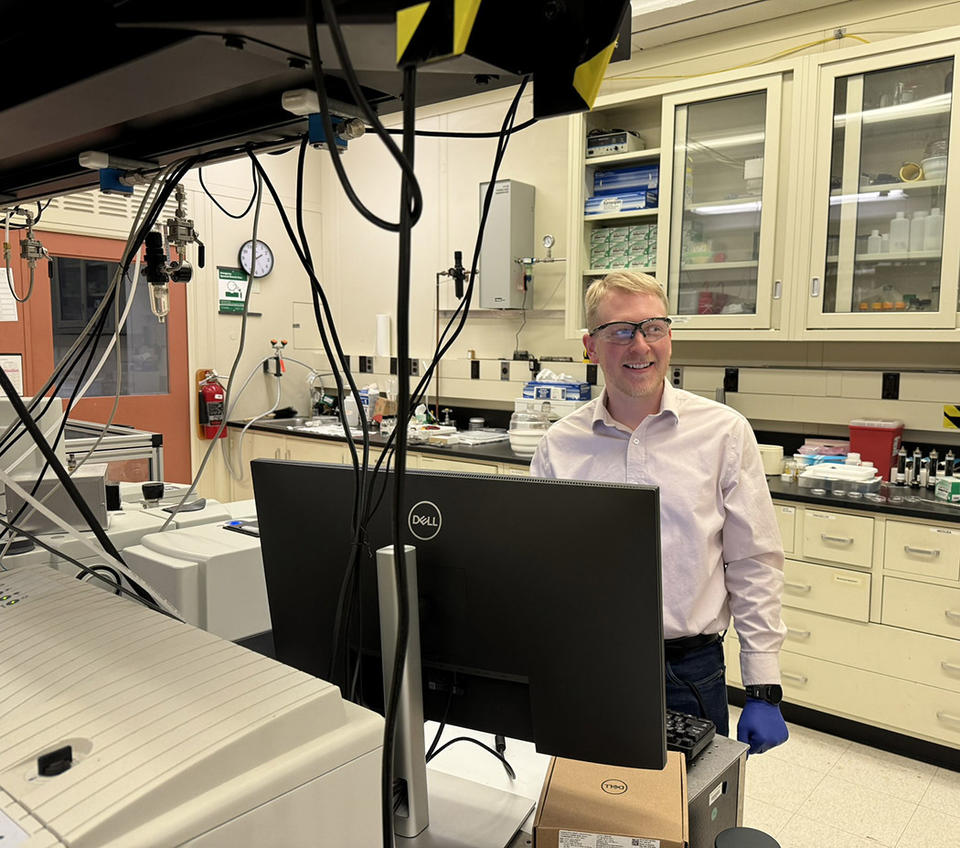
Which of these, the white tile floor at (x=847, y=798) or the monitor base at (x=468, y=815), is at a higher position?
the monitor base at (x=468, y=815)

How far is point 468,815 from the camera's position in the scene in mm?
1026

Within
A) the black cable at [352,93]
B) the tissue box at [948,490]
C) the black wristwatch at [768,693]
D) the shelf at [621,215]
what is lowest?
the black wristwatch at [768,693]

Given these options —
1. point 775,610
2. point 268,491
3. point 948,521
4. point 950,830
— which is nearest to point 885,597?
point 948,521

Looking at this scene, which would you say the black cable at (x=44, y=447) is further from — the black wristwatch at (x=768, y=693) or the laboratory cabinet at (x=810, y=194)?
the laboratory cabinet at (x=810, y=194)

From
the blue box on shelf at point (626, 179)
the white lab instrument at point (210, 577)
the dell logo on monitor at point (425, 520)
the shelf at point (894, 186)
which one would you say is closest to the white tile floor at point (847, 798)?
the white lab instrument at point (210, 577)

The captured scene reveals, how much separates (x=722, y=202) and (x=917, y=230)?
76 cm

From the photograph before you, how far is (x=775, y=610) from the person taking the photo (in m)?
1.59

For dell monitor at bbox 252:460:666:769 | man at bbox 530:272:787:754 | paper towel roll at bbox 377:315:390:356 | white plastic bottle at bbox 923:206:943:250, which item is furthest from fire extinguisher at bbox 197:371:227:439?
dell monitor at bbox 252:460:666:769

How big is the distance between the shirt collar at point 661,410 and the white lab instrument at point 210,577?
2.76ft

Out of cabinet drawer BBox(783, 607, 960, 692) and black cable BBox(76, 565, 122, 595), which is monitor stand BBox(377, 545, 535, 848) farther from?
cabinet drawer BBox(783, 607, 960, 692)

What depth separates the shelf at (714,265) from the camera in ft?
10.4

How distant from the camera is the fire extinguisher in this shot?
4.70 m

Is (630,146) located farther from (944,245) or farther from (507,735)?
(507,735)

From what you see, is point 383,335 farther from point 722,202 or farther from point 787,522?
point 787,522
